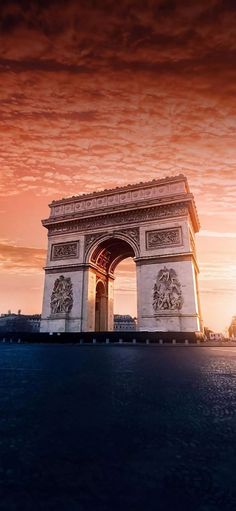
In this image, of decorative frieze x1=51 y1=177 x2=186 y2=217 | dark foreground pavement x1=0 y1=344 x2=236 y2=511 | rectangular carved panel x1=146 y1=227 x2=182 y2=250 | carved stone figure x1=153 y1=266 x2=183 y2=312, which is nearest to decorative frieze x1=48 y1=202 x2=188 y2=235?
decorative frieze x1=51 y1=177 x2=186 y2=217

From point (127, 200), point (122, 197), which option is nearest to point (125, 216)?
point (127, 200)

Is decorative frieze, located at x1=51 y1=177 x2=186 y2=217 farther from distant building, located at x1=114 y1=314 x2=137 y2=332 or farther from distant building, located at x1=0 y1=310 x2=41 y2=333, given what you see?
distant building, located at x1=0 y1=310 x2=41 y2=333

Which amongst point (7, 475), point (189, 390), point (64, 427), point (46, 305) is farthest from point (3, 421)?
point (46, 305)

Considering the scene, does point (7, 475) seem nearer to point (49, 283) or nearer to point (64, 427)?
point (64, 427)

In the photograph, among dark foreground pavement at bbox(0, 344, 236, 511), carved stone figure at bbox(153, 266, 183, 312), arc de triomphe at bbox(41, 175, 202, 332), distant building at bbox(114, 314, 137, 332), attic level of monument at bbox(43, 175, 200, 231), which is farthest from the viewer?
distant building at bbox(114, 314, 137, 332)

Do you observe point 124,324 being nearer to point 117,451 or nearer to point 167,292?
point 167,292
